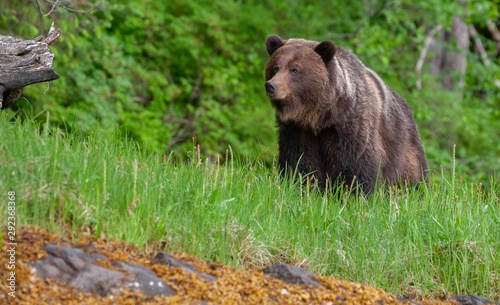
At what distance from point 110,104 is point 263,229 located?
7.98 m

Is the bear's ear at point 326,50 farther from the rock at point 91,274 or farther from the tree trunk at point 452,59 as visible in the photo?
the tree trunk at point 452,59

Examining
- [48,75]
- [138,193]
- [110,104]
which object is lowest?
[110,104]

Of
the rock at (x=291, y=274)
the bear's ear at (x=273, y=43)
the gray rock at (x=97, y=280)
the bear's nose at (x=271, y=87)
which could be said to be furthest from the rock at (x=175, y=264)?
the bear's ear at (x=273, y=43)

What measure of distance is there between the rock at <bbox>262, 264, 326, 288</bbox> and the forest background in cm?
777

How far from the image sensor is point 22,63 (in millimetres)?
4582

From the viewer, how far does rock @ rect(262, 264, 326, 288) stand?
3.38 metres

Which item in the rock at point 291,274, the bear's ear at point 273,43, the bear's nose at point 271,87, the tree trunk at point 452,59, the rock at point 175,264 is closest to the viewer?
the rock at point 175,264

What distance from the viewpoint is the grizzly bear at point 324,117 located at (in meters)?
5.68

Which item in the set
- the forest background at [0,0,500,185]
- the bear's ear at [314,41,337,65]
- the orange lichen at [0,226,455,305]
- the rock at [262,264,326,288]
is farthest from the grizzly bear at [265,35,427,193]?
the forest background at [0,0,500,185]

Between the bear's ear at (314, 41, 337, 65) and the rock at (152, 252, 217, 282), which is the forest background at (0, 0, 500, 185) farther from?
the rock at (152, 252, 217, 282)

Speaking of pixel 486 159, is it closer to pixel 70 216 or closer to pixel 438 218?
pixel 438 218

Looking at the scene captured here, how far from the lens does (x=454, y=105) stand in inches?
512

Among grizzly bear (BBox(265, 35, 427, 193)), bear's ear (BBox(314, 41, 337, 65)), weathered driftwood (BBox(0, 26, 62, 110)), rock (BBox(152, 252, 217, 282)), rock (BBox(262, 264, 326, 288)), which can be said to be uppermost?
bear's ear (BBox(314, 41, 337, 65))

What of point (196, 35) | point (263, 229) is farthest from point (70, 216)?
point (196, 35)
